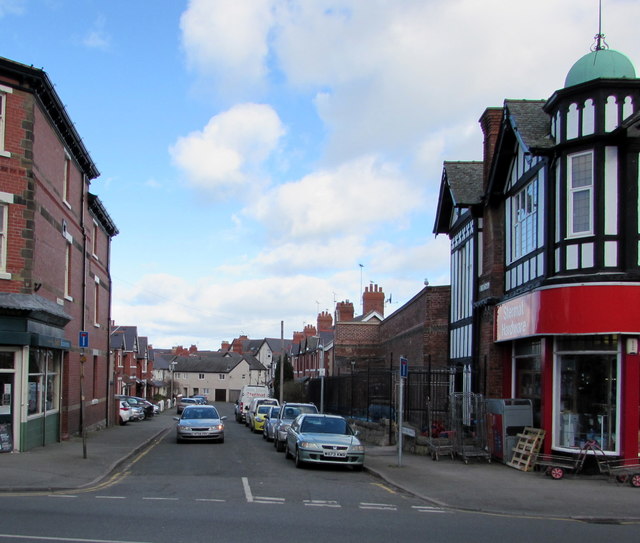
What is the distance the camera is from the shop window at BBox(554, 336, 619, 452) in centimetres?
1631

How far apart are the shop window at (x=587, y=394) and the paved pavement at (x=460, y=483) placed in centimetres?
103

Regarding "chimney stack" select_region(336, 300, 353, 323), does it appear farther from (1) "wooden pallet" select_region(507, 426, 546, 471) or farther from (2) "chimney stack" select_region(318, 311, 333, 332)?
(1) "wooden pallet" select_region(507, 426, 546, 471)

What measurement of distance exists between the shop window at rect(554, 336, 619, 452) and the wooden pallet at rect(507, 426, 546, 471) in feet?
1.39

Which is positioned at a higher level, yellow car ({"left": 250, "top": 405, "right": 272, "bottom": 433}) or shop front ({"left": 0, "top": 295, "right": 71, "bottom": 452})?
shop front ({"left": 0, "top": 295, "right": 71, "bottom": 452})

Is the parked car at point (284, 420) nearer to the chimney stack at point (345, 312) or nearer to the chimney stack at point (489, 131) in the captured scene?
the chimney stack at point (489, 131)

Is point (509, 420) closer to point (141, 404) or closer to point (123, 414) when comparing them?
point (123, 414)

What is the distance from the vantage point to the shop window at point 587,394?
53.5ft

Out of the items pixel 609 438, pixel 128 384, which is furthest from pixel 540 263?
pixel 128 384

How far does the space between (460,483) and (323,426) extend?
15.6ft

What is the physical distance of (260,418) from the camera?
119 ft

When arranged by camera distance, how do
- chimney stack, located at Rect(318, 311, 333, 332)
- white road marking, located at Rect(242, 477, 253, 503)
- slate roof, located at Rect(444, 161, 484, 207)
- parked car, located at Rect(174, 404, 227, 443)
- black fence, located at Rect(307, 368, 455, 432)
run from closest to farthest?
1. white road marking, located at Rect(242, 477, 253, 503)
2. slate roof, located at Rect(444, 161, 484, 207)
3. black fence, located at Rect(307, 368, 455, 432)
4. parked car, located at Rect(174, 404, 227, 443)
5. chimney stack, located at Rect(318, 311, 333, 332)

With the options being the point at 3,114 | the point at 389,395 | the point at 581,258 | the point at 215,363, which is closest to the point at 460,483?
the point at 581,258

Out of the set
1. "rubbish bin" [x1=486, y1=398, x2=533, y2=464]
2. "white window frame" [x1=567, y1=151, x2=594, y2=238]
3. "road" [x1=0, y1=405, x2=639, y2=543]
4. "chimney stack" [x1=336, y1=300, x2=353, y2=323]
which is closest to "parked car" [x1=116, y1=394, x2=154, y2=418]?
"chimney stack" [x1=336, y1=300, x2=353, y2=323]

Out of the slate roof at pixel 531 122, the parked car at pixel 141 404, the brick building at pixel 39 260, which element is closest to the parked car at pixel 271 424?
the brick building at pixel 39 260
